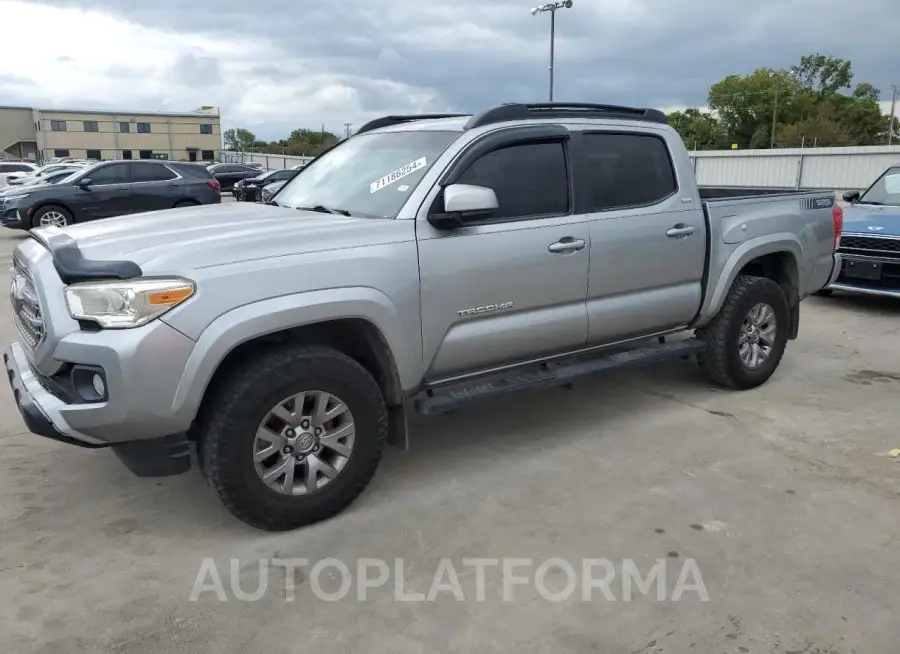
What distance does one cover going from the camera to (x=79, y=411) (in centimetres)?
299

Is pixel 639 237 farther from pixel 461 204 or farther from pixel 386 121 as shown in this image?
pixel 386 121

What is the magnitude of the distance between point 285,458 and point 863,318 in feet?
23.4

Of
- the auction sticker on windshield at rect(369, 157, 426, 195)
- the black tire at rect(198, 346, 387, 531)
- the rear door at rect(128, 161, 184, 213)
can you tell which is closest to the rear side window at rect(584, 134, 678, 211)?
the auction sticker on windshield at rect(369, 157, 426, 195)

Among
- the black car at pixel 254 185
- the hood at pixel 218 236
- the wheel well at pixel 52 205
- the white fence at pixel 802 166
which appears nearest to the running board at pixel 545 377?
the hood at pixel 218 236

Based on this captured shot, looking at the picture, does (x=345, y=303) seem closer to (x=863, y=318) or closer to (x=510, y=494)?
(x=510, y=494)

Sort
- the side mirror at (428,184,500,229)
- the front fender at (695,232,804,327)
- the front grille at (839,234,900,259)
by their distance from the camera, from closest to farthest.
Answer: the side mirror at (428,184,500,229) → the front fender at (695,232,804,327) → the front grille at (839,234,900,259)

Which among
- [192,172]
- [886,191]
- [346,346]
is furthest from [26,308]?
[192,172]

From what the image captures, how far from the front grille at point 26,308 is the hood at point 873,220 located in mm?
7964

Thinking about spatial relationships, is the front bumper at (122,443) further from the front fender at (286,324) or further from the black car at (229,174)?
the black car at (229,174)

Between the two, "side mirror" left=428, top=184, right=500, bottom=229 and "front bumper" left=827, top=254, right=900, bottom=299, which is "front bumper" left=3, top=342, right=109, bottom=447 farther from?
"front bumper" left=827, top=254, right=900, bottom=299

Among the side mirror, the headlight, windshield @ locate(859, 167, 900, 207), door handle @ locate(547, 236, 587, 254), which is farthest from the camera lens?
windshield @ locate(859, 167, 900, 207)

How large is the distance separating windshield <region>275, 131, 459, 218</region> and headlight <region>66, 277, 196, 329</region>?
1.19m

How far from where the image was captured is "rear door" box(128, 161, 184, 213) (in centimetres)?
1498

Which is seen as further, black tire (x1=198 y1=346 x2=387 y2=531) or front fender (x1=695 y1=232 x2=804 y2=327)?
front fender (x1=695 y1=232 x2=804 y2=327)
